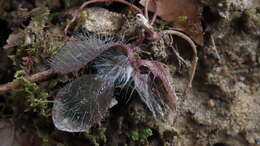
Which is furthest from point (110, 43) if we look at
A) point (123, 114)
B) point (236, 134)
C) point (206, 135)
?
point (236, 134)

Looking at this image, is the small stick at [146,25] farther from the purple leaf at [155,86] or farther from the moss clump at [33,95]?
the moss clump at [33,95]

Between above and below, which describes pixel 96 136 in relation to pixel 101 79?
below

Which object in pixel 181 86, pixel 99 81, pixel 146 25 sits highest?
pixel 146 25

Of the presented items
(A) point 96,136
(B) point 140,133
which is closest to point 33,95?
(A) point 96,136

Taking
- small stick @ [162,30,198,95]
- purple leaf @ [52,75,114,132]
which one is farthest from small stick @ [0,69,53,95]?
small stick @ [162,30,198,95]

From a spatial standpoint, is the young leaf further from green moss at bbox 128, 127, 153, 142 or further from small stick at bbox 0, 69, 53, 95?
small stick at bbox 0, 69, 53, 95

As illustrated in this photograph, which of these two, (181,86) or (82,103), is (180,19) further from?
(82,103)

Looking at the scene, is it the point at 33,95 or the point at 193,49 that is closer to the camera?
the point at 33,95
